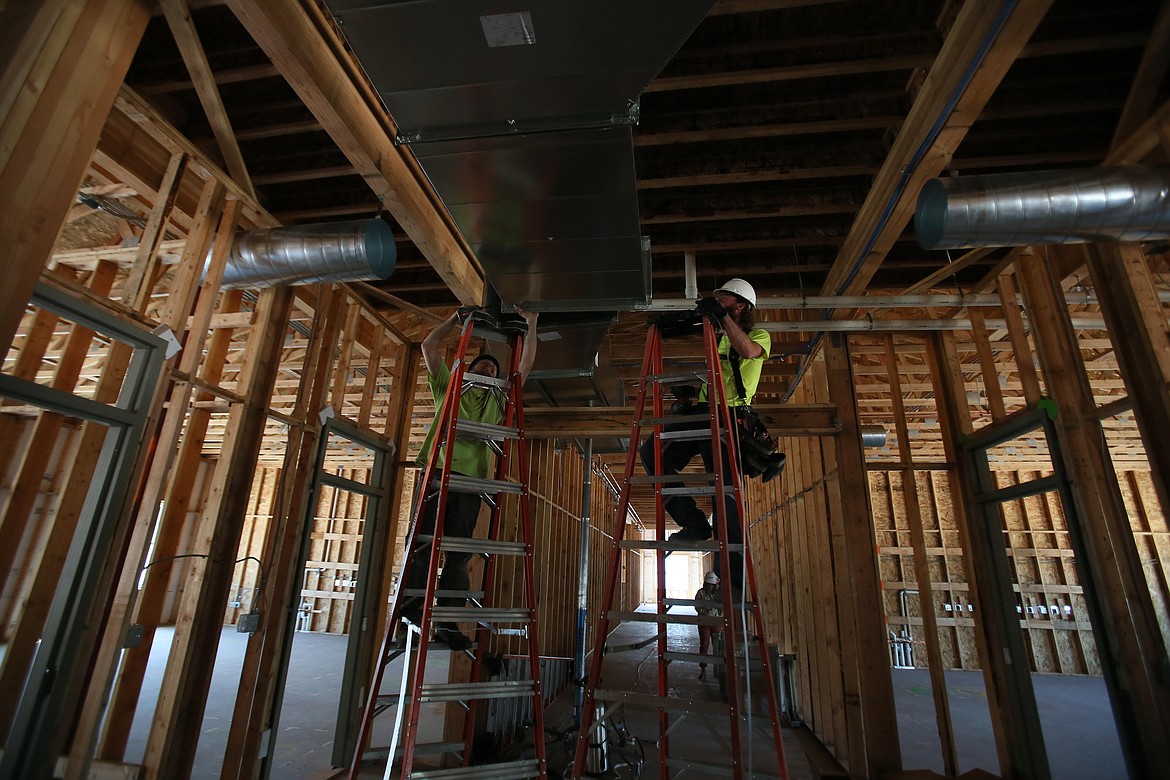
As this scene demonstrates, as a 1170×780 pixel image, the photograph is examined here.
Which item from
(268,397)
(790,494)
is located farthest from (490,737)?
(790,494)

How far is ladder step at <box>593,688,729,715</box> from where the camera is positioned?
199 cm

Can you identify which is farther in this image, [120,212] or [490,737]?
[490,737]

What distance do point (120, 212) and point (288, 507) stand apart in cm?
246

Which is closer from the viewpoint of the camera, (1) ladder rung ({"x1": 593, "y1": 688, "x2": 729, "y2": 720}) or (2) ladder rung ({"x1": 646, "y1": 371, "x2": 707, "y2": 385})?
(1) ladder rung ({"x1": 593, "y1": 688, "x2": 729, "y2": 720})

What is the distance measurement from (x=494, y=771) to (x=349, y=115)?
300cm

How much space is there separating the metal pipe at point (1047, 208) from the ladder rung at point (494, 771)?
119 inches

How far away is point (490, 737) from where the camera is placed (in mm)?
4695

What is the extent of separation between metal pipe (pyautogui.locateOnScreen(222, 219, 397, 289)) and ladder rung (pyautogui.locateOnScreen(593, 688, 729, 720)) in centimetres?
252

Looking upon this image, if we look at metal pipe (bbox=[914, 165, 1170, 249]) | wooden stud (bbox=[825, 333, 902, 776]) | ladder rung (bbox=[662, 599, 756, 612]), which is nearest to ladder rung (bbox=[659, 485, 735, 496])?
ladder rung (bbox=[662, 599, 756, 612])

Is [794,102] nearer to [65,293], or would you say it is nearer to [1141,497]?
[65,293]

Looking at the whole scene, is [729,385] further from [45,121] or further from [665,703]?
[45,121]

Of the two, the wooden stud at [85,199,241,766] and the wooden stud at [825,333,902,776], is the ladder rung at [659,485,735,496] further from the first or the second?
the wooden stud at [85,199,241,766]

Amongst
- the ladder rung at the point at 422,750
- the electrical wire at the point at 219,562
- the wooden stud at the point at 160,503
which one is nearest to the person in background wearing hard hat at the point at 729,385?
the ladder rung at the point at 422,750

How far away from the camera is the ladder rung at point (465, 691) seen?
203 centimetres
